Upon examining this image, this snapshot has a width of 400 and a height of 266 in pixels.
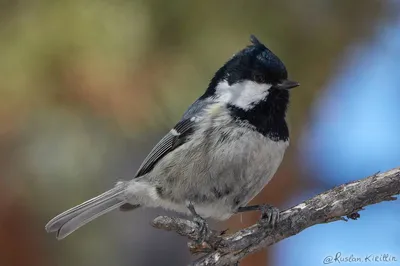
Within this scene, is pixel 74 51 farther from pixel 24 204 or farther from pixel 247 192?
pixel 247 192

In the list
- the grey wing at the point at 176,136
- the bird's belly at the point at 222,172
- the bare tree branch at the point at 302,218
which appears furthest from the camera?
the grey wing at the point at 176,136

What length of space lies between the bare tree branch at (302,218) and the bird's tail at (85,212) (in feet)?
1.70

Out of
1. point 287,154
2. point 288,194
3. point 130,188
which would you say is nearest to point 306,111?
point 287,154

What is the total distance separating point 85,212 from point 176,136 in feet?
1.19

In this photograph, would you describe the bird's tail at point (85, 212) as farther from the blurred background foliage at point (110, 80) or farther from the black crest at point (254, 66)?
the black crest at point (254, 66)

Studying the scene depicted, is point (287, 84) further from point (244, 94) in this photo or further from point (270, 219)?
point (270, 219)

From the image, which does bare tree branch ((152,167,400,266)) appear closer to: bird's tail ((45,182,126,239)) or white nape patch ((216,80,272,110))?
white nape patch ((216,80,272,110))

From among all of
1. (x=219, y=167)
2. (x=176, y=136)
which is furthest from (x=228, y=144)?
(x=176, y=136)

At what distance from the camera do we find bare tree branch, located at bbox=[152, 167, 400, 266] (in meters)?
1.23

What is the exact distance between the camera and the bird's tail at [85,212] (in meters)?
1.63

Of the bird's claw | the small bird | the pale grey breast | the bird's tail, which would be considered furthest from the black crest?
the bird's tail

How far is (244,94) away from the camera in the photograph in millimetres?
1535

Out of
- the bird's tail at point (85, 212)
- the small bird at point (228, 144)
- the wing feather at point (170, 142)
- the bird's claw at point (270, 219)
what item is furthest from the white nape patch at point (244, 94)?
the bird's tail at point (85, 212)

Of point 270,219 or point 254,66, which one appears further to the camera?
point 254,66
